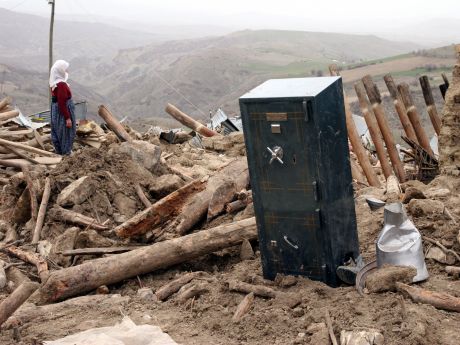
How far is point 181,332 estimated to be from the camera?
175 inches

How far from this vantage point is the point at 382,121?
32.6 ft

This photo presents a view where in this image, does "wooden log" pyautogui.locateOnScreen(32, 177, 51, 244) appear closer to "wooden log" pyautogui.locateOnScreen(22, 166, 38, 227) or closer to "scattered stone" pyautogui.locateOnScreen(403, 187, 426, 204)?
"wooden log" pyautogui.locateOnScreen(22, 166, 38, 227)

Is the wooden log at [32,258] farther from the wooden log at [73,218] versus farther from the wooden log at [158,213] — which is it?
the wooden log at [158,213]

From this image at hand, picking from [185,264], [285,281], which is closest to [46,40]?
[185,264]

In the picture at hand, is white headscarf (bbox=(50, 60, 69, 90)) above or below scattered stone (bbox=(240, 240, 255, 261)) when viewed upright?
above

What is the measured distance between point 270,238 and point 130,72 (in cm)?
8793

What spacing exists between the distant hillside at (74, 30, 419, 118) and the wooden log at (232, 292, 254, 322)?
1237 inches

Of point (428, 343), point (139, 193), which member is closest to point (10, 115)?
point (139, 193)

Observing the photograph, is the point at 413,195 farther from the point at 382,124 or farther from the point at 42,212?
the point at 42,212

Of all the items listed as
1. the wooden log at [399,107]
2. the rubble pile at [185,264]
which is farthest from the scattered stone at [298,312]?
the wooden log at [399,107]

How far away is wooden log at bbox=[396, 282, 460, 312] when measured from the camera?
426 cm

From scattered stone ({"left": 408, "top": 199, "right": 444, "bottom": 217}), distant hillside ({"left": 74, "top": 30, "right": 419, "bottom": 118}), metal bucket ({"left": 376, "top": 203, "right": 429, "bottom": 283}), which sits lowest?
distant hillside ({"left": 74, "top": 30, "right": 419, "bottom": 118})

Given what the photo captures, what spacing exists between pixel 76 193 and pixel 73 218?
1.24 feet

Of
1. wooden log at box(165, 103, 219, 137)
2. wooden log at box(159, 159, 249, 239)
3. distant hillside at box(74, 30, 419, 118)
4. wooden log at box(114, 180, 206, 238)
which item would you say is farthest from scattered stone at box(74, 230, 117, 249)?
distant hillside at box(74, 30, 419, 118)
